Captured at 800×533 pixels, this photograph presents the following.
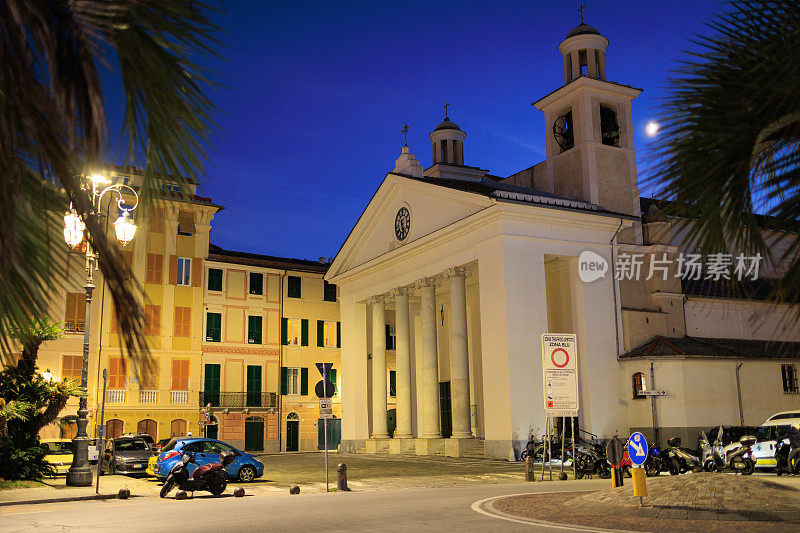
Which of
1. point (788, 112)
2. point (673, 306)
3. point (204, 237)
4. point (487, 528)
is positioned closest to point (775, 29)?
point (788, 112)

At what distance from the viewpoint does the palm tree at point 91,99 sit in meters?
1.49

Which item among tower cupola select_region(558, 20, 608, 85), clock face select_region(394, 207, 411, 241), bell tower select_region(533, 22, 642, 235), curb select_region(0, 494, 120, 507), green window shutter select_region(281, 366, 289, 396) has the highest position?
tower cupola select_region(558, 20, 608, 85)

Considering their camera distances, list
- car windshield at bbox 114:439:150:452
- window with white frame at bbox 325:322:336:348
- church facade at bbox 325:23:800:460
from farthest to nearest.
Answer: window with white frame at bbox 325:322:336:348
church facade at bbox 325:23:800:460
car windshield at bbox 114:439:150:452

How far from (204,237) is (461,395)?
1989 centimetres

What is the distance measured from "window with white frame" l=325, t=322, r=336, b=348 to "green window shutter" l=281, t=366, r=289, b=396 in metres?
3.59

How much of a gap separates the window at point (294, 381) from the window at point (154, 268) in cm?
959

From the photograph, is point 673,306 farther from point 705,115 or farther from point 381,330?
point 705,115

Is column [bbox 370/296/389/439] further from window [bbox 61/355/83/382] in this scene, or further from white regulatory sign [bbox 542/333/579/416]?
white regulatory sign [bbox 542/333/579/416]

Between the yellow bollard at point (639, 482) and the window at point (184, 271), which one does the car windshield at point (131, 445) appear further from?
the yellow bollard at point (639, 482)

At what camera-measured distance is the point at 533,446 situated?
91.9 ft

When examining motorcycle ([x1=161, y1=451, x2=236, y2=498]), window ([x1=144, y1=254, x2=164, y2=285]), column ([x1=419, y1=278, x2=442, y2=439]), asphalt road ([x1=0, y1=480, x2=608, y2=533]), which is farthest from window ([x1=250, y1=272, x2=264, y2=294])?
motorcycle ([x1=161, y1=451, x2=236, y2=498])

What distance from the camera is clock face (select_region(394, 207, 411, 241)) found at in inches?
1459

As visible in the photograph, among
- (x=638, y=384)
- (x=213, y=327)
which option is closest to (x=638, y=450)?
(x=638, y=384)

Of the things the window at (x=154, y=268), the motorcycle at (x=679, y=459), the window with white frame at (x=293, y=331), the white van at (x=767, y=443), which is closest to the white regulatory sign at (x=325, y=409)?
the motorcycle at (x=679, y=459)
